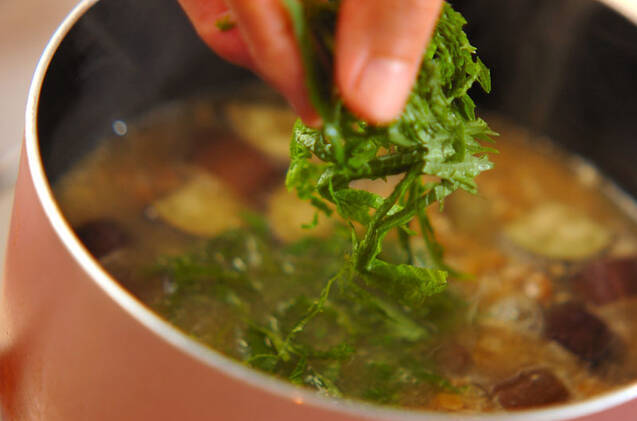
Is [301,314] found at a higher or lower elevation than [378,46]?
lower

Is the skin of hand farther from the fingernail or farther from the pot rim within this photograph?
the pot rim

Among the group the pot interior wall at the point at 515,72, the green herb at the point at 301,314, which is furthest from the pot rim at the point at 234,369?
the pot interior wall at the point at 515,72

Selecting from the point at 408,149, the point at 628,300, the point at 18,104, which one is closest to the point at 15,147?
the point at 18,104

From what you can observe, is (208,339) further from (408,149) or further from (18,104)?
(18,104)

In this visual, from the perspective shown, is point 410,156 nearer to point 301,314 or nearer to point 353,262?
point 353,262

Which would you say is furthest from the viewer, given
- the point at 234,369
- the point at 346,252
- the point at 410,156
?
the point at 346,252

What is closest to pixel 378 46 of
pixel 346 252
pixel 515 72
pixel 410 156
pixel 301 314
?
pixel 410 156

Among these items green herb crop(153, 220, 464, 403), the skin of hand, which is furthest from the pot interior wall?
the skin of hand
